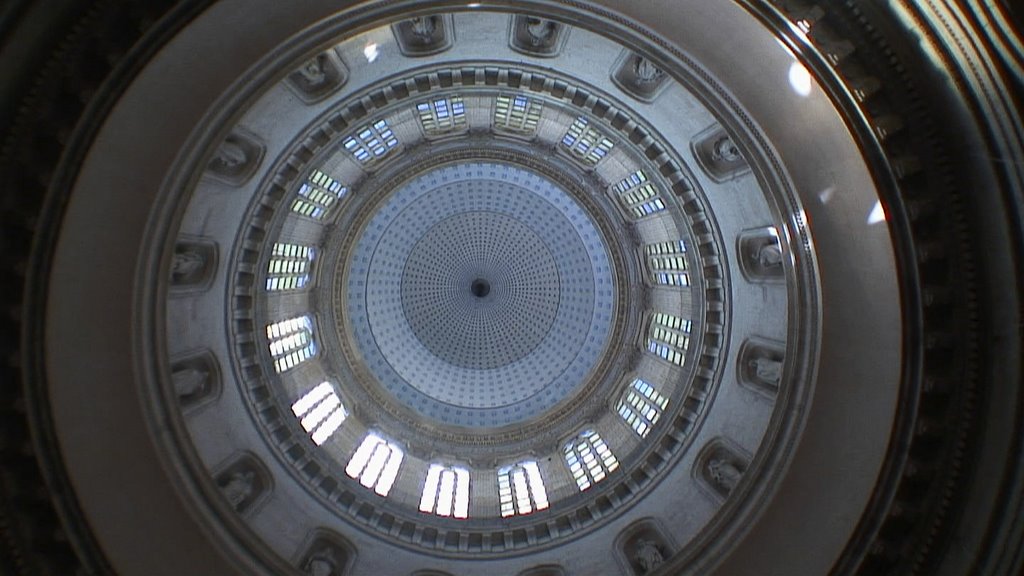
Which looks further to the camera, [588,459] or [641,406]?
[588,459]

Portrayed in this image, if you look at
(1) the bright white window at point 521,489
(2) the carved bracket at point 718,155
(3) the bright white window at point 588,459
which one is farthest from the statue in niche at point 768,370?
(1) the bright white window at point 521,489

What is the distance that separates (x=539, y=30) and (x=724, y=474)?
1430 centimetres

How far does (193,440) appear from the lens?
15.8 metres

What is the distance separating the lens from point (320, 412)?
24.9 metres

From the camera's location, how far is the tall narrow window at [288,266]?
21906 mm

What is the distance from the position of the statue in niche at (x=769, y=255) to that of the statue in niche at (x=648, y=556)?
31.5 ft

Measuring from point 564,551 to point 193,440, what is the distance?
1252 cm

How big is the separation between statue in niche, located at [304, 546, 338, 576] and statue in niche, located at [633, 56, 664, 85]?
17.8 meters

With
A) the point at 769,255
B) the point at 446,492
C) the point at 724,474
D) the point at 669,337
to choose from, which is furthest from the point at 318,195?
the point at 724,474

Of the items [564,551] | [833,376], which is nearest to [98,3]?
[833,376]

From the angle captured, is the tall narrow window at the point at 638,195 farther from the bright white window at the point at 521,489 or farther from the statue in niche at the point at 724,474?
the bright white window at the point at 521,489

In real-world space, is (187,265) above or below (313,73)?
below

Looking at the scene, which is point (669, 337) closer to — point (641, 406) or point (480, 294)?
point (641, 406)

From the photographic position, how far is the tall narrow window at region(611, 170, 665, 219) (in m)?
23.0
